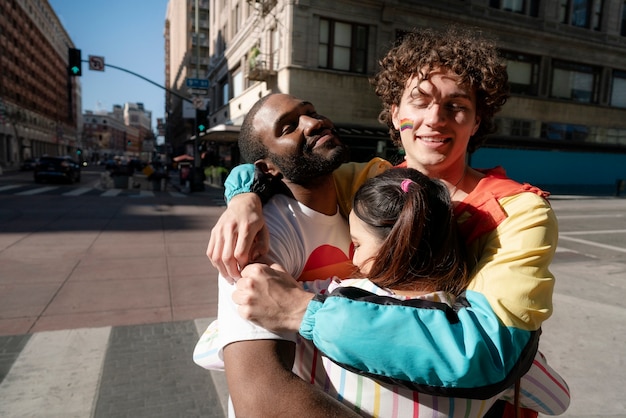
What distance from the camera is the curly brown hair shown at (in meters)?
1.64

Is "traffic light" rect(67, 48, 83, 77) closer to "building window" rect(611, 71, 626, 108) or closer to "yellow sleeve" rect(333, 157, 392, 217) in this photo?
"yellow sleeve" rect(333, 157, 392, 217)

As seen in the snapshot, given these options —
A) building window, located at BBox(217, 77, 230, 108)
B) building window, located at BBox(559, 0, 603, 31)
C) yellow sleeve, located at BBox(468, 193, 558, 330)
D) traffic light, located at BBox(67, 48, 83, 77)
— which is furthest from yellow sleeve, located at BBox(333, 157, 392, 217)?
building window, located at BBox(217, 77, 230, 108)

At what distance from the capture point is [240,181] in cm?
171

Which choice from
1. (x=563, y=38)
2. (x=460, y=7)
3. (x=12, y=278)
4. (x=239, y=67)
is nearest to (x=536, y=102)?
(x=563, y=38)

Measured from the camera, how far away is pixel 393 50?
2025mm

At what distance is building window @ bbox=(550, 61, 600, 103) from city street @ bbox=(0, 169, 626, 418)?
68.3 ft

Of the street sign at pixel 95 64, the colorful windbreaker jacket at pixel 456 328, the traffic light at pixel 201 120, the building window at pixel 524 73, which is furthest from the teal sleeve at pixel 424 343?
the building window at pixel 524 73

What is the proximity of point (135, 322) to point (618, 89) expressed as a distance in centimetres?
3487

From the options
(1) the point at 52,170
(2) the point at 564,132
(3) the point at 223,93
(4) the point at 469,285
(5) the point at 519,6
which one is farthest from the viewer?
(3) the point at 223,93

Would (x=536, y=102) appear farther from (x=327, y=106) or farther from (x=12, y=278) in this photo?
(x=12, y=278)

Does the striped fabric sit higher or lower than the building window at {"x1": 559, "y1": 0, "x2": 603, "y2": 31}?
lower

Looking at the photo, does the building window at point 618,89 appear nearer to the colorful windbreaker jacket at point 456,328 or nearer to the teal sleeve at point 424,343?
the colorful windbreaker jacket at point 456,328

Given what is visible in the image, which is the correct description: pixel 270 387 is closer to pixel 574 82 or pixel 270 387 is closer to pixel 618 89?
pixel 574 82

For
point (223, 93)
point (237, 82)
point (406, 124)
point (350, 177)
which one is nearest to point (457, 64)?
point (406, 124)
